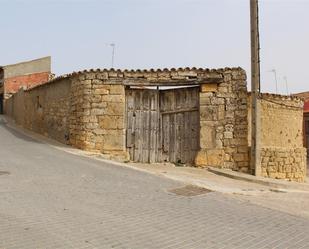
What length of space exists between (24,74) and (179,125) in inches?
851

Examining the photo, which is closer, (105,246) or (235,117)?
(105,246)

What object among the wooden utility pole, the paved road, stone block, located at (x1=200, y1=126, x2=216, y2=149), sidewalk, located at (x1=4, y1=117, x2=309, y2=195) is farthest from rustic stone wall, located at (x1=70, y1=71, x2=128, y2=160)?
the wooden utility pole

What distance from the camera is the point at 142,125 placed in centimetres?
1227

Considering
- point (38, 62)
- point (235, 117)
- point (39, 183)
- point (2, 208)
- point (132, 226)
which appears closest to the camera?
point (132, 226)

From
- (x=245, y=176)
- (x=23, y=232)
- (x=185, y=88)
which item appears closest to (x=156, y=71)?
(x=185, y=88)

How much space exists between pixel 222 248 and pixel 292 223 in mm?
1858

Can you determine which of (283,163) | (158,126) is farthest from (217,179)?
(283,163)

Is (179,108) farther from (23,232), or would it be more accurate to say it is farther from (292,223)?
(23,232)

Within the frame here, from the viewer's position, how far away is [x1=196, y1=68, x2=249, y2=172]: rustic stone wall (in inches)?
455

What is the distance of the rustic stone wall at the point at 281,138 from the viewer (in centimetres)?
1178

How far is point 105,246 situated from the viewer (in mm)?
4188

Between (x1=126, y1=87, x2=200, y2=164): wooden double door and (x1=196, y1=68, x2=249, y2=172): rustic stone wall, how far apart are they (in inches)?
26.2

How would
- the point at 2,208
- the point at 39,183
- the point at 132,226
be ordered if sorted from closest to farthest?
the point at 132,226 → the point at 2,208 → the point at 39,183

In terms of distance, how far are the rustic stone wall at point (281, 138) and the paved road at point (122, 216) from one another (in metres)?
4.80
